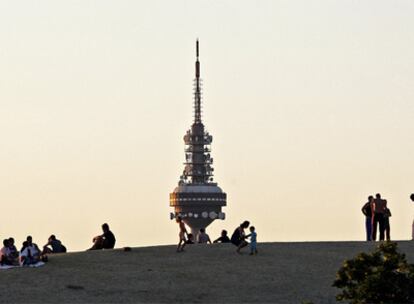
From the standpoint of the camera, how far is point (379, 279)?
33938 mm

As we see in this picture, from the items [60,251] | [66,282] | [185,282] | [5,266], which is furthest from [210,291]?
[60,251]

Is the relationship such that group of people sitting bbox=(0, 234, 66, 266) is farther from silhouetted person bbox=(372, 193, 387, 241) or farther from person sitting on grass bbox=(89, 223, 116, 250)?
silhouetted person bbox=(372, 193, 387, 241)

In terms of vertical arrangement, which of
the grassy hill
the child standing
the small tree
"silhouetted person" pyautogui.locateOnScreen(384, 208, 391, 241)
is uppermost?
"silhouetted person" pyautogui.locateOnScreen(384, 208, 391, 241)

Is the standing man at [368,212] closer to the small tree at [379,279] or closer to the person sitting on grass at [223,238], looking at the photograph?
the person sitting on grass at [223,238]

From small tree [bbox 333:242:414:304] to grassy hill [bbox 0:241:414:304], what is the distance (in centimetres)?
523

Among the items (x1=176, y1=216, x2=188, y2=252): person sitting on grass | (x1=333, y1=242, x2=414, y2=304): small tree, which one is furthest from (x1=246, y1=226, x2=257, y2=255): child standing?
(x1=333, y1=242, x2=414, y2=304): small tree

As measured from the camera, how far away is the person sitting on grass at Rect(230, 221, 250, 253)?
46.4 meters

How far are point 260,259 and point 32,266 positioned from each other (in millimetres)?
7066

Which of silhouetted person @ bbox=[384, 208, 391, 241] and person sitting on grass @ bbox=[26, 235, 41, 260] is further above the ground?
silhouetted person @ bbox=[384, 208, 391, 241]

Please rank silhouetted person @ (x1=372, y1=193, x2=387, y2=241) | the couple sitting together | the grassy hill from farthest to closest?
1. silhouetted person @ (x1=372, y1=193, x2=387, y2=241)
2. the couple sitting together
3. the grassy hill

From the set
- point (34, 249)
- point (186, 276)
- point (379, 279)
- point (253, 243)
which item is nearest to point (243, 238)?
point (253, 243)

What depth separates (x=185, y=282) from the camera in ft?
138

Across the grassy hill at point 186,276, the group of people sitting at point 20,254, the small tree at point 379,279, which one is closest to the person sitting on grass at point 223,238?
the grassy hill at point 186,276

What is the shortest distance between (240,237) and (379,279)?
45.5 feet
